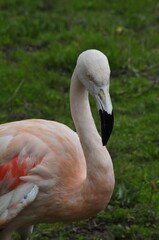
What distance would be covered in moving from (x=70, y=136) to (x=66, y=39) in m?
4.39

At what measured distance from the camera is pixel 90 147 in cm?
452

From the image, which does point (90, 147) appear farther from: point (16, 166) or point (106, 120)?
point (16, 166)

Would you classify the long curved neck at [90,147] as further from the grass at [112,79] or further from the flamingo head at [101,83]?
the grass at [112,79]

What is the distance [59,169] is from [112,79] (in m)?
3.84

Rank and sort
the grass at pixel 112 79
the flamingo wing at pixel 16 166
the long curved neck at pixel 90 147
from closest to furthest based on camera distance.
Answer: the long curved neck at pixel 90 147
the flamingo wing at pixel 16 166
the grass at pixel 112 79

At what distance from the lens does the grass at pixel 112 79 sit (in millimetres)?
5637

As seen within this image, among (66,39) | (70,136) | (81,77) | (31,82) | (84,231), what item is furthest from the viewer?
(66,39)

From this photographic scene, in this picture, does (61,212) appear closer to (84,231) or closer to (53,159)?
(53,159)

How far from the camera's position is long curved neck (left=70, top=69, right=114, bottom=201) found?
445 centimetres

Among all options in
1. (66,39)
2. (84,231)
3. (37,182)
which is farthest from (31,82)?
(37,182)

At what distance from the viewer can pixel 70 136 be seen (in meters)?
4.91

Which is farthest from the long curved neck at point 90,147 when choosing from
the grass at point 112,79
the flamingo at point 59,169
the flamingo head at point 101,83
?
the grass at point 112,79

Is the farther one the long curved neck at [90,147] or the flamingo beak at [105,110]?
the long curved neck at [90,147]

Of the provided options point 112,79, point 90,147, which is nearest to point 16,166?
point 90,147
